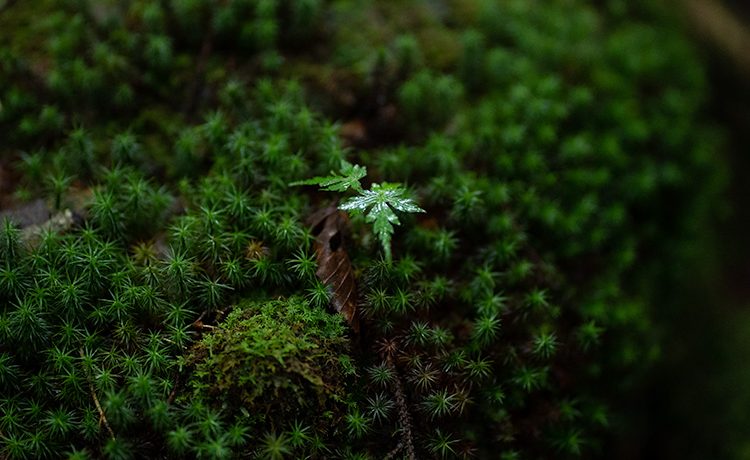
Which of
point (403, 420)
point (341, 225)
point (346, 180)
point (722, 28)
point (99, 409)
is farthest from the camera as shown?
point (722, 28)

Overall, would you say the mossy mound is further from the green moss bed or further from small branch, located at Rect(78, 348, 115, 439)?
small branch, located at Rect(78, 348, 115, 439)

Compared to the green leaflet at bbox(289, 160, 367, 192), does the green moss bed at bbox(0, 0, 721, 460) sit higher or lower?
lower

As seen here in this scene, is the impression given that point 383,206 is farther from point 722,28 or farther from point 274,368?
point 722,28

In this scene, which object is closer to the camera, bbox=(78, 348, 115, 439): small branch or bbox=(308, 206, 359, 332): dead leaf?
bbox=(78, 348, 115, 439): small branch

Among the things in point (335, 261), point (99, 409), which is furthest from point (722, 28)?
point (99, 409)

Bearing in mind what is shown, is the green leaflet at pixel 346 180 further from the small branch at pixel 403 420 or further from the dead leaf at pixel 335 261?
the small branch at pixel 403 420

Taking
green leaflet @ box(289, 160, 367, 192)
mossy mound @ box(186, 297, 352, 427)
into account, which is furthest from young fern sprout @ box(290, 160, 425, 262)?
mossy mound @ box(186, 297, 352, 427)

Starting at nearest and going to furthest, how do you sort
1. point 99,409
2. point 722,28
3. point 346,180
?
point 99,409, point 346,180, point 722,28

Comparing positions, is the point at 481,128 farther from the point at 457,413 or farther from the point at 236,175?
the point at 457,413
